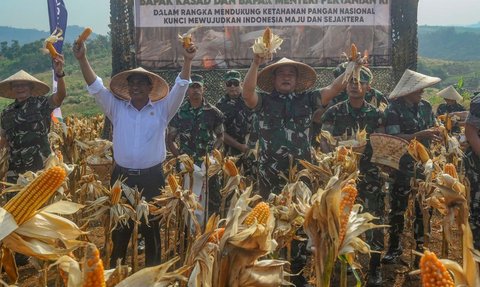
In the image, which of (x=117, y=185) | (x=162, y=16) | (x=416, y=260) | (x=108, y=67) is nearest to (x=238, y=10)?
(x=162, y=16)

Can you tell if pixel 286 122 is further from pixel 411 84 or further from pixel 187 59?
pixel 411 84

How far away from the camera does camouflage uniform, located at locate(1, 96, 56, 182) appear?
17.7 feet

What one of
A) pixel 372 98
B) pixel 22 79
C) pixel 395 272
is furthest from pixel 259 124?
pixel 22 79

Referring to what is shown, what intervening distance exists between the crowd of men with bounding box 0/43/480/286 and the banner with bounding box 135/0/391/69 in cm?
504

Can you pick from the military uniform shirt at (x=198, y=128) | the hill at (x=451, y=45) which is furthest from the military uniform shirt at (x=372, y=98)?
the hill at (x=451, y=45)

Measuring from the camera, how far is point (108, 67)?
Answer: 4556 centimetres

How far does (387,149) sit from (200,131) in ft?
6.78

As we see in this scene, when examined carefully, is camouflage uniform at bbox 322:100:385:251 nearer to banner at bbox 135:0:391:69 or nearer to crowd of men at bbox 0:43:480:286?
crowd of men at bbox 0:43:480:286

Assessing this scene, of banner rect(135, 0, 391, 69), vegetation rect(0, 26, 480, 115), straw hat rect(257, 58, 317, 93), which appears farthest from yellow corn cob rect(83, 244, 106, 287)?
vegetation rect(0, 26, 480, 115)

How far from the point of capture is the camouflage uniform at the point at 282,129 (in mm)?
4559

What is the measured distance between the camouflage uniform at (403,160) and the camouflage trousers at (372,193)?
326 mm

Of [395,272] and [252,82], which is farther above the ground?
[252,82]

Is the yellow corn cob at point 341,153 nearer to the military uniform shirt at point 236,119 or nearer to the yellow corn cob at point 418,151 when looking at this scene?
the yellow corn cob at point 418,151

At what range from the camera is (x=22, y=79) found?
5.60m
